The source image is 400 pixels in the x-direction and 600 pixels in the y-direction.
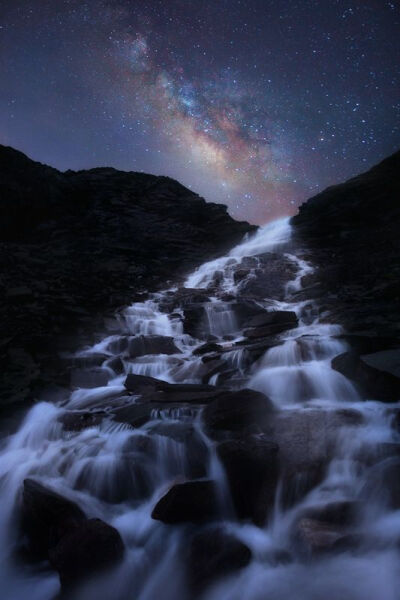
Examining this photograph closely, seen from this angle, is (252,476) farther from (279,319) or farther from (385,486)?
(279,319)

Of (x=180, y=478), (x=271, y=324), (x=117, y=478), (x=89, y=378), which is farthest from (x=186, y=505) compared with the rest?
(x=271, y=324)

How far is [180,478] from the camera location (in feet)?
20.1

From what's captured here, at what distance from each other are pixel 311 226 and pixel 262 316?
1597 cm

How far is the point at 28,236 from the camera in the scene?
2680cm

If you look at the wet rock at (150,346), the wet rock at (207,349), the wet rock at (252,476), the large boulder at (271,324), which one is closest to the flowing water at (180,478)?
the wet rock at (252,476)

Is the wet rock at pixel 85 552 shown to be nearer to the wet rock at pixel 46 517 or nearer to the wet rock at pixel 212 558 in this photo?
the wet rock at pixel 46 517

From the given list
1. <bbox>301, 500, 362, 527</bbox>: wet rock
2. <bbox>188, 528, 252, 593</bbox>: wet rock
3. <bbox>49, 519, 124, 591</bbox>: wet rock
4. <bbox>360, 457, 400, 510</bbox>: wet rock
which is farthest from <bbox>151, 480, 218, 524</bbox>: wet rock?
<bbox>360, 457, 400, 510</bbox>: wet rock

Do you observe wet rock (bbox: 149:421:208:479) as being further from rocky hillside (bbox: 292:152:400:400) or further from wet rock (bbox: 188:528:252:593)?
rocky hillside (bbox: 292:152:400:400)

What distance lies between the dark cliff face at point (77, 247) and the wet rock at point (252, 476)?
21.1 feet

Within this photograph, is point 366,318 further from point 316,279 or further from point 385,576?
point 385,576

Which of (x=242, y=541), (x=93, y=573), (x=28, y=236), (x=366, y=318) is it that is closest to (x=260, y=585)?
(x=242, y=541)

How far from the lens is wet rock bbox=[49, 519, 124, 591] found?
470 centimetres

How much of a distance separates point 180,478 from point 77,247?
73.0 feet

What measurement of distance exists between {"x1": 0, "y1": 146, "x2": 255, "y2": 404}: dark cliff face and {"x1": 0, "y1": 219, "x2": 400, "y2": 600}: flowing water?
313 centimetres
